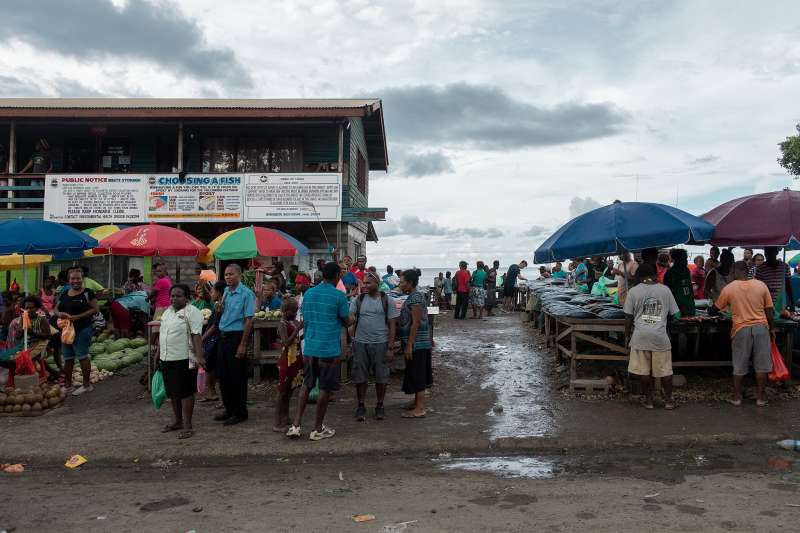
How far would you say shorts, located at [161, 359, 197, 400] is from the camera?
6711 mm

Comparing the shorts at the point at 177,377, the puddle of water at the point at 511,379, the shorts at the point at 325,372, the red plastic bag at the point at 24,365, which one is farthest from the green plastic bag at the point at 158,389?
the puddle of water at the point at 511,379

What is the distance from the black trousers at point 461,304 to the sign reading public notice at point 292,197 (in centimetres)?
501

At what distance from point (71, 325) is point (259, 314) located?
2548 millimetres

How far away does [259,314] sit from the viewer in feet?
30.9

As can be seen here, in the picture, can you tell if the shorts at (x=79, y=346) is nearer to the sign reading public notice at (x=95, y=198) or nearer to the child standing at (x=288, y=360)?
the child standing at (x=288, y=360)

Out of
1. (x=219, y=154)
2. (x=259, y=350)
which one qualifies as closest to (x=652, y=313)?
(x=259, y=350)

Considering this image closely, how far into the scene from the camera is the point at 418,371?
24.7ft

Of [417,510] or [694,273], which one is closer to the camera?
[417,510]

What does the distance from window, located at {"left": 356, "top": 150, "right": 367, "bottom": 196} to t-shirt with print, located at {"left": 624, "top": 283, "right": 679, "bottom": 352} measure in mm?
13708

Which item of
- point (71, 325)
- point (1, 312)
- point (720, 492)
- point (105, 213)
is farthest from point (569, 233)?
point (105, 213)

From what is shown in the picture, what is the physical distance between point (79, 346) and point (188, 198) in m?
8.40

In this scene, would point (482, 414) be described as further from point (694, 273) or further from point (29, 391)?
point (694, 273)

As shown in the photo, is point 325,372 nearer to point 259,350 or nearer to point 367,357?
point 367,357

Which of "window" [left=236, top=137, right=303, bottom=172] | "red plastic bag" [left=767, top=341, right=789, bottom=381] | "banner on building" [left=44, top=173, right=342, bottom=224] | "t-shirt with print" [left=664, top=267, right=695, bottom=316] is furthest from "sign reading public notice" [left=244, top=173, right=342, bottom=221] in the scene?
"red plastic bag" [left=767, top=341, right=789, bottom=381]
